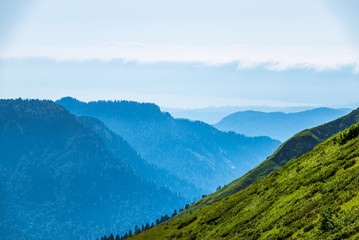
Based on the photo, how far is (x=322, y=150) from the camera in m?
66.1

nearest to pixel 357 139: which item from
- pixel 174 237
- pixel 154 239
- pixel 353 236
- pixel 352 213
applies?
pixel 352 213

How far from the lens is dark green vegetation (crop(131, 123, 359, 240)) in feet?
119

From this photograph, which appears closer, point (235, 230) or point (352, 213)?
point (352, 213)

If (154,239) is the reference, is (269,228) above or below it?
below

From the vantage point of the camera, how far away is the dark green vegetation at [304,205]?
36125 mm

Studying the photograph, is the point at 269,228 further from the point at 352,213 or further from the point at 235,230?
the point at 352,213

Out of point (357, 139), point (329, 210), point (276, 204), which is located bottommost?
point (329, 210)

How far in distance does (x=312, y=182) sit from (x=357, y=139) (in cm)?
1045

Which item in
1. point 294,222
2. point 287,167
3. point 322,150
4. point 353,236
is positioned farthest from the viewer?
point 287,167

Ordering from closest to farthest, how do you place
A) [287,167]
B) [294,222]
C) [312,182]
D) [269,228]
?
[294,222], [269,228], [312,182], [287,167]

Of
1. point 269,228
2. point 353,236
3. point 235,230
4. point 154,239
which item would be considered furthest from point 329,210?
point 154,239

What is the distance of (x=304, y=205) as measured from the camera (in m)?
45.0

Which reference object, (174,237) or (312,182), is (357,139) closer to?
(312,182)

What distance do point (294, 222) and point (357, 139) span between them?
20.3m
